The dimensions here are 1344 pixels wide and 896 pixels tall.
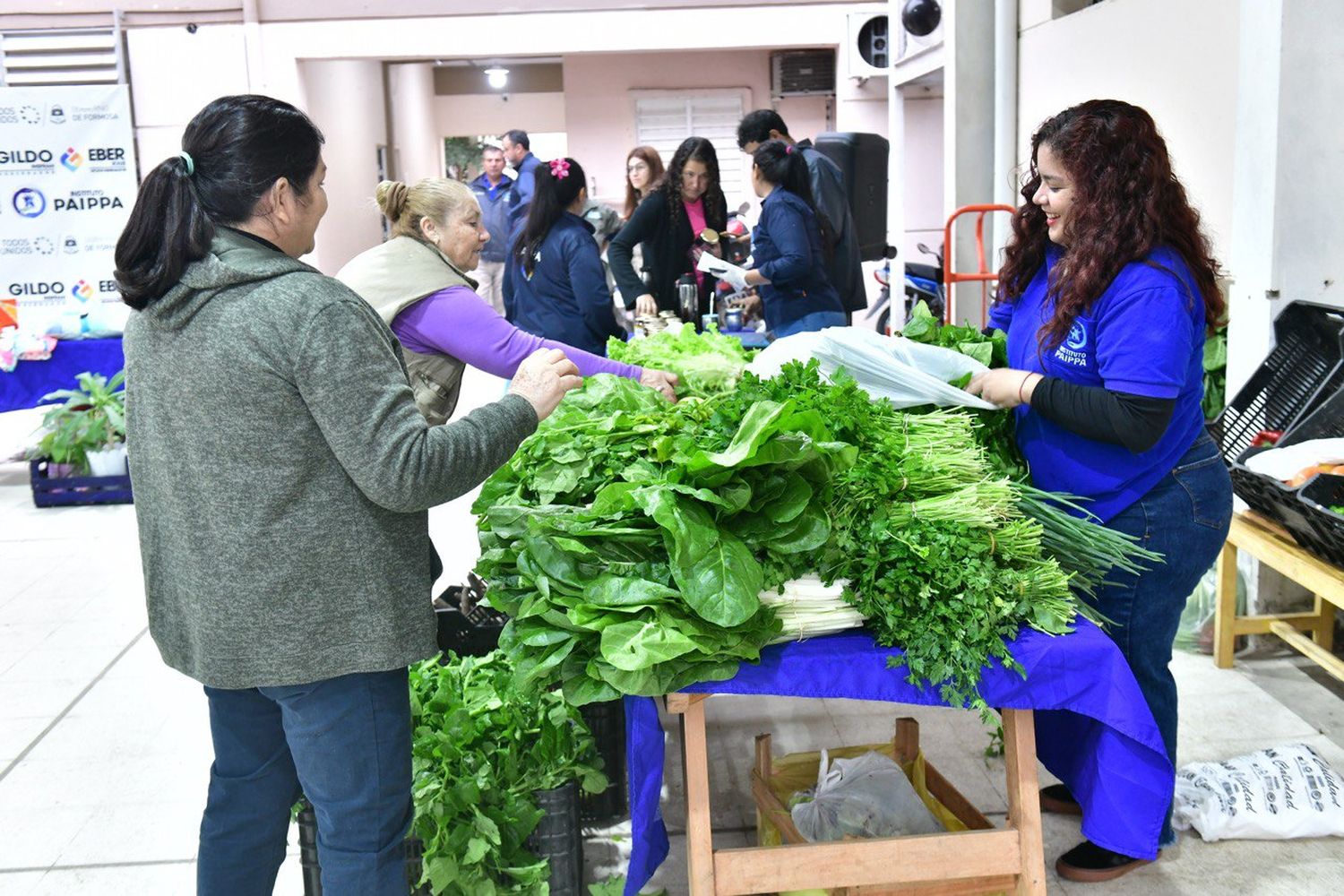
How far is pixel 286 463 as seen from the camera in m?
1.79

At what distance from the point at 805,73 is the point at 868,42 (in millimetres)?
2842

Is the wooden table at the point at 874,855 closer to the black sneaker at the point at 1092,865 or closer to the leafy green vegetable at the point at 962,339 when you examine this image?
the black sneaker at the point at 1092,865

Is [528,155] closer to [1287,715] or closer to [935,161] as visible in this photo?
Answer: [935,161]

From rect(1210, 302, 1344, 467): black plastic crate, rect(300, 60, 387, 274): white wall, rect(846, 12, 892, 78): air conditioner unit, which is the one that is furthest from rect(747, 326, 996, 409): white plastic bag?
rect(300, 60, 387, 274): white wall

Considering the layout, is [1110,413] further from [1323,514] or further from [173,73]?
[173,73]

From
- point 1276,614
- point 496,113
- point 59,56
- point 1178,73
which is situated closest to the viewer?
point 1276,614

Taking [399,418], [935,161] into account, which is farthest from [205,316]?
[935,161]

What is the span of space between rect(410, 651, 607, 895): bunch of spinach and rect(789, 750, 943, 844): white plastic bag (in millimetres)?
452

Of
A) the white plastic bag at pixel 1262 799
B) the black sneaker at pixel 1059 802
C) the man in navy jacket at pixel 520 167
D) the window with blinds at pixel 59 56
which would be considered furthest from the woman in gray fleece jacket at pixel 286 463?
the window with blinds at pixel 59 56

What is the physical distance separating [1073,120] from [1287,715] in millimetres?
2046

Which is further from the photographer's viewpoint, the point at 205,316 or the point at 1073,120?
the point at 1073,120

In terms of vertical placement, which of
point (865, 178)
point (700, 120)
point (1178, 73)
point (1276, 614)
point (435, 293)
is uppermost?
point (700, 120)

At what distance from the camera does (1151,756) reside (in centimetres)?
208

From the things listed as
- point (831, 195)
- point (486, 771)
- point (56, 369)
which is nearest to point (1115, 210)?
point (486, 771)
